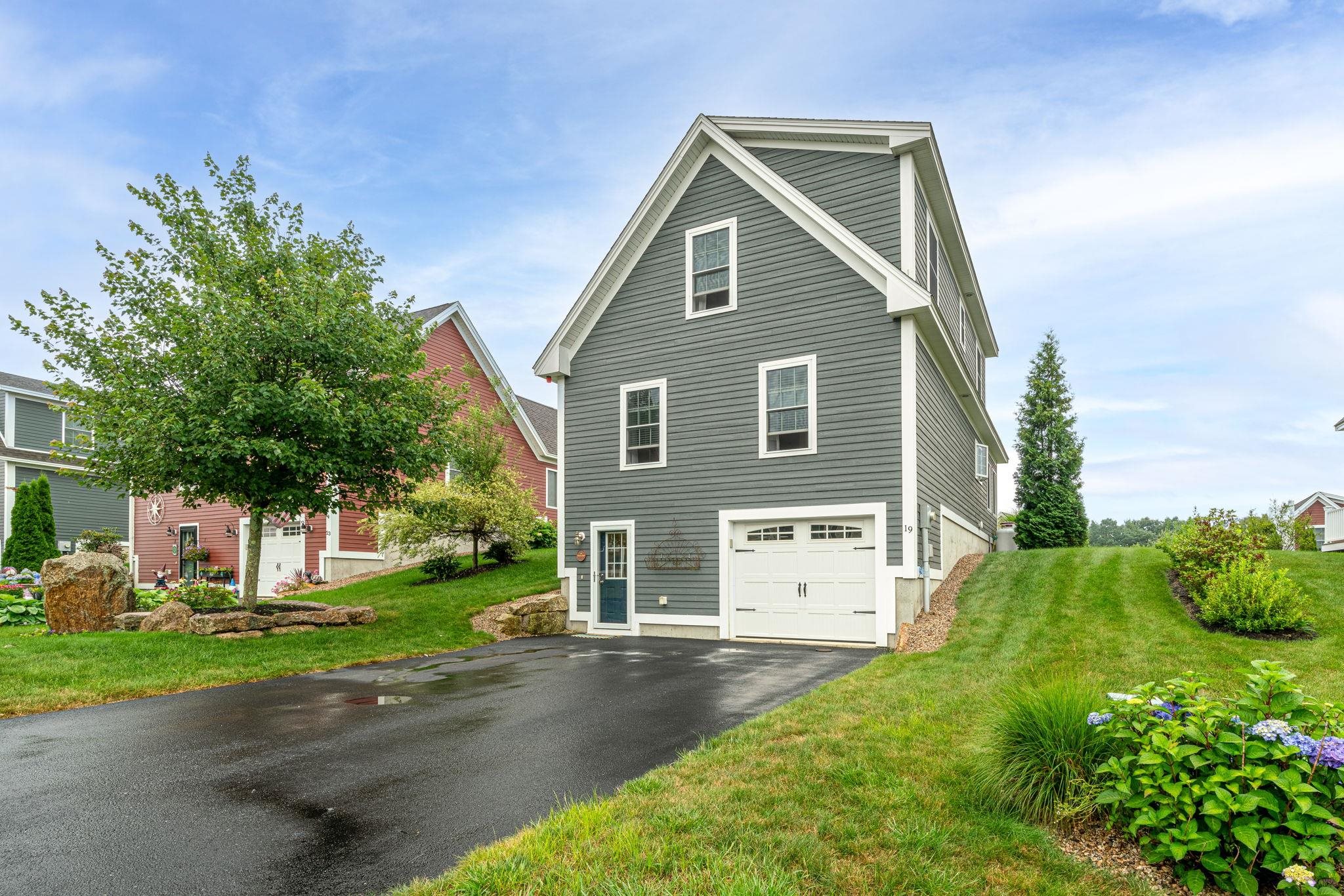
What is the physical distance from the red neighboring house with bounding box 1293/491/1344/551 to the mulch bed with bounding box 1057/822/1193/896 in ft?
73.7

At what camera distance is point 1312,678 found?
7863 millimetres

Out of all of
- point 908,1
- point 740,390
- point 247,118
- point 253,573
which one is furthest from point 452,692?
point 247,118

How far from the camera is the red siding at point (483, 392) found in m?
24.2

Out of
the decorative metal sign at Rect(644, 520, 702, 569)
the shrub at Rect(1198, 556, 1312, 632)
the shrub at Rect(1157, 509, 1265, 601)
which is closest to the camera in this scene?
the shrub at Rect(1198, 556, 1312, 632)

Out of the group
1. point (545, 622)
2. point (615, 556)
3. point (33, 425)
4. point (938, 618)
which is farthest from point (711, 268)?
point (33, 425)

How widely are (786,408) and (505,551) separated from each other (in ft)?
32.6

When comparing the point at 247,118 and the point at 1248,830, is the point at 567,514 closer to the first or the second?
the point at 247,118

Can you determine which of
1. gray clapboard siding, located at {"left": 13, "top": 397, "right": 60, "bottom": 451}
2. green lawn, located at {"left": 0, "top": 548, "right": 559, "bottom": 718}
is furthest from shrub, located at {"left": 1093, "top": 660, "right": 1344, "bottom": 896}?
gray clapboard siding, located at {"left": 13, "top": 397, "right": 60, "bottom": 451}

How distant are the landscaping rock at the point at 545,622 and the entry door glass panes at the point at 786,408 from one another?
18.3 ft

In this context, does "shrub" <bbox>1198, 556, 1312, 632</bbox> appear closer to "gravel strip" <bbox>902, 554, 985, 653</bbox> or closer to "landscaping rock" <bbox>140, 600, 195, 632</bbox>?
"gravel strip" <bbox>902, 554, 985, 653</bbox>

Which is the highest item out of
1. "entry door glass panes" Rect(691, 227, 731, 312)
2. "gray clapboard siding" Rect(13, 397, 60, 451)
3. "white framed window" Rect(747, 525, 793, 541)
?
"entry door glass panes" Rect(691, 227, 731, 312)

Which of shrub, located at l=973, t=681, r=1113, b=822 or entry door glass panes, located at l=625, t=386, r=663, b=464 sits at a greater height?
entry door glass panes, located at l=625, t=386, r=663, b=464

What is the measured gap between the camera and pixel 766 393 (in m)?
13.5

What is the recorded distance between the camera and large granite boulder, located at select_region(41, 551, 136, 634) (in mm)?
12102
